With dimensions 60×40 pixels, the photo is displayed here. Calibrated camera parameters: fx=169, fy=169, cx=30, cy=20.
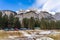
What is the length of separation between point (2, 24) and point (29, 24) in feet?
22.4

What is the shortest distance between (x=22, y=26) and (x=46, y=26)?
20.2ft

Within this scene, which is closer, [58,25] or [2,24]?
[2,24]

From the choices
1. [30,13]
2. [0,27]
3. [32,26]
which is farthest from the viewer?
[30,13]

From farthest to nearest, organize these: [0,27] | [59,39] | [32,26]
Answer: [32,26], [0,27], [59,39]

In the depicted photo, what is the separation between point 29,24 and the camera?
4244 centimetres

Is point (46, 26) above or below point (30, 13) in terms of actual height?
below

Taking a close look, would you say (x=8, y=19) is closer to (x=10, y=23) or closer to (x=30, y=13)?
(x=10, y=23)

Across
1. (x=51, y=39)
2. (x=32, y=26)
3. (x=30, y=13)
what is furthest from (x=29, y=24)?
(x=30, y=13)

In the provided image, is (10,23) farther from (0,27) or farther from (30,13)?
(30,13)

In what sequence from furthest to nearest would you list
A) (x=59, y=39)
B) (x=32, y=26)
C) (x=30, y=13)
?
(x=30, y=13) < (x=32, y=26) < (x=59, y=39)

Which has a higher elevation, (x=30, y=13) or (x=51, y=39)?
(x=30, y=13)

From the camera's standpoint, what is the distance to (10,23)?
41375 mm

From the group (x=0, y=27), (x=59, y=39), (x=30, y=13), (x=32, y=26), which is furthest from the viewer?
(x=30, y=13)

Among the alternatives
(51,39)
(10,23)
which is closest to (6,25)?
(10,23)
